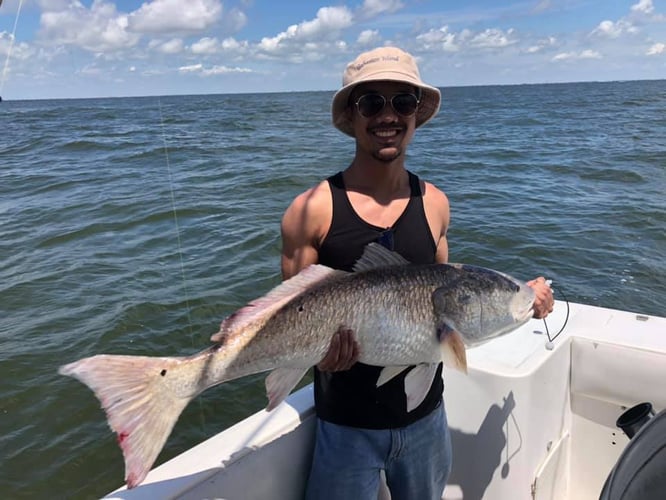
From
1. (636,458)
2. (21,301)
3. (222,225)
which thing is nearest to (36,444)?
(21,301)

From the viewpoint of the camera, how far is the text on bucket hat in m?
2.31

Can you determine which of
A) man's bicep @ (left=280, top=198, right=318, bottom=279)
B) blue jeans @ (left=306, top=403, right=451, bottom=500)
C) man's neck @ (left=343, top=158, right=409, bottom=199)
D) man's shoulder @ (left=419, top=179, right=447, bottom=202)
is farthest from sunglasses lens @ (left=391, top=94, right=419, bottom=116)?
blue jeans @ (left=306, top=403, right=451, bottom=500)

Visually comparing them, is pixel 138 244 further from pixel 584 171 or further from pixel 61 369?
pixel 584 171

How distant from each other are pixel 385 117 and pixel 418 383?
1.11 meters

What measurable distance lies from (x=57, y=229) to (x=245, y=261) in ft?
15.5

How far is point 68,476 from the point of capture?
17.3 feet

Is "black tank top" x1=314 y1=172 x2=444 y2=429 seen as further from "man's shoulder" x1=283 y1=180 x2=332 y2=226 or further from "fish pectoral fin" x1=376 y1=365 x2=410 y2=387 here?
"fish pectoral fin" x1=376 y1=365 x2=410 y2=387

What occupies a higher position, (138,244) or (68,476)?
(138,244)

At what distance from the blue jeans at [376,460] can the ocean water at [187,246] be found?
3.33 metres

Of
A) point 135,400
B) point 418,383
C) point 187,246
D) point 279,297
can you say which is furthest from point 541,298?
point 187,246

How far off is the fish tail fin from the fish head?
40.5 inches

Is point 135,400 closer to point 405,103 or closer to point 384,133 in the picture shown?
point 384,133

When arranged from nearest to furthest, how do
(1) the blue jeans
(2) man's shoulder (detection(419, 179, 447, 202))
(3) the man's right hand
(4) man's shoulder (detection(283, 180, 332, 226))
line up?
1. (3) the man's right hand
2. (4) man's shoulder (detection(283, 180, 332, 226))
3. (1) the blue jeans
4. (2) man's shoulder (detection(419, 179, 447, 202))

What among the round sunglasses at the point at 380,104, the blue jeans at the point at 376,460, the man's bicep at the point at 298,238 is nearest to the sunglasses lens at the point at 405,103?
the round sunglasses at the point at 380,104
